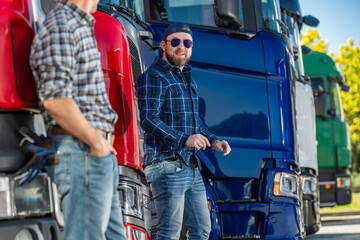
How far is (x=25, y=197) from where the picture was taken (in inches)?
115

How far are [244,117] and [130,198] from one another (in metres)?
2.22

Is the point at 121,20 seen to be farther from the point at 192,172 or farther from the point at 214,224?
the point at 214,224

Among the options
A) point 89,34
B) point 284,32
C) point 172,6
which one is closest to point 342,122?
point 284,32

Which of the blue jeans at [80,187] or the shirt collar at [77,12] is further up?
the shirt collar at [77,12]

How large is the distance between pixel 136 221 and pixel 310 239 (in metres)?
7.44

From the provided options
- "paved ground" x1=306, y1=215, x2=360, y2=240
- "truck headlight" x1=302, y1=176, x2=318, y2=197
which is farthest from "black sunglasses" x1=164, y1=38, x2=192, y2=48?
"paved ground" x1=306, y1=215, x2=360, y2=240

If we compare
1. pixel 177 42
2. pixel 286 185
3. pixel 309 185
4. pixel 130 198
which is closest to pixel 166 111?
pixel 177 42

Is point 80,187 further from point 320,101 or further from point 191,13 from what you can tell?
point 320,101

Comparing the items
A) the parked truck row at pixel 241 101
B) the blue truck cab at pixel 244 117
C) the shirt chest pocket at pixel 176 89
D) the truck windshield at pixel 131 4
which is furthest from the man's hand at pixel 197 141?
the blue truck cab at pixel 244 117

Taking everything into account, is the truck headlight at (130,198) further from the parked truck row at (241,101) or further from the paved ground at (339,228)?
the paved ground at (339,228)

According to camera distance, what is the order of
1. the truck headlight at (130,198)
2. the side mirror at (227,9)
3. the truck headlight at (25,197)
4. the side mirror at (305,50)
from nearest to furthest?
the truck headlight at (25,197)
the truck headlight at (130,198)
the side mirror at (227,9)
the side mirror at (305,50)

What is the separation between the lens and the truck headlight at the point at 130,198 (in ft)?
11.3

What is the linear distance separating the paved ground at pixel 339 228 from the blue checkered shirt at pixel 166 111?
660 centimetres

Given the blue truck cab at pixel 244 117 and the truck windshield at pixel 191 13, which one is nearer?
the blue truck cab at pixel 244 117
